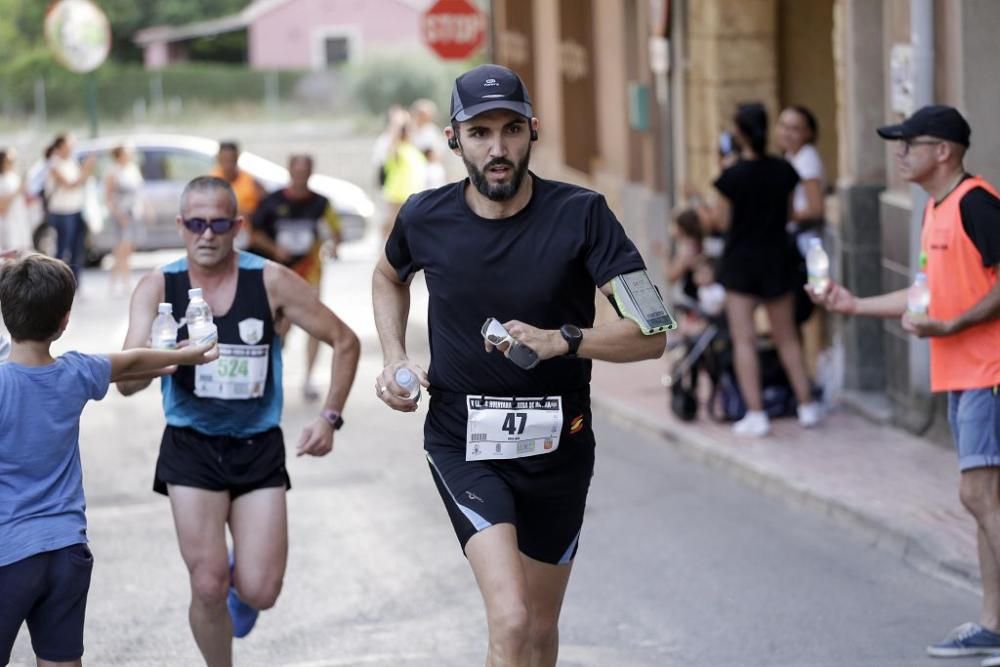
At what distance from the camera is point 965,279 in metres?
7.05

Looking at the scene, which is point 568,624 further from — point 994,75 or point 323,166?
point 323,166

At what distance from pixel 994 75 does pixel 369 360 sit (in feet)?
24.2

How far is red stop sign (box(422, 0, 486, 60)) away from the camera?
2312cm

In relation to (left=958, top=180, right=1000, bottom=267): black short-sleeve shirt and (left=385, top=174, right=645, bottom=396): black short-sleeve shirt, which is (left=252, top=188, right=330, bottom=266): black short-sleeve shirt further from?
(left=385, top=174, right=645, bottom=396): black short-sleeve shirt

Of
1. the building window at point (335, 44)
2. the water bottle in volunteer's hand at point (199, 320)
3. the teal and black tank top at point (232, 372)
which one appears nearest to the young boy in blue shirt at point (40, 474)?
the water bottle in volunteer's hand at point (199, 320)

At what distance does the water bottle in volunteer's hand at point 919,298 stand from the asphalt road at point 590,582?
1.32 meters

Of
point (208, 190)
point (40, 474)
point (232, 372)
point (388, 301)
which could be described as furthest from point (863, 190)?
point (40, 474)

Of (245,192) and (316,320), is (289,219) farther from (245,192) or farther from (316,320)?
(316,320)

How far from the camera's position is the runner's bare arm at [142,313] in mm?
6402

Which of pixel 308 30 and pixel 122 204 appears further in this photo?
pixel 308 30

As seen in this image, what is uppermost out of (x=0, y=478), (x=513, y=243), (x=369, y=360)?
(x=513, y=243)

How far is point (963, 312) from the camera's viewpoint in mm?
6984

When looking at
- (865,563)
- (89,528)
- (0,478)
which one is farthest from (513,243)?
(89,528)

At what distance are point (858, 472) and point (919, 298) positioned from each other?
3643 millimetres
